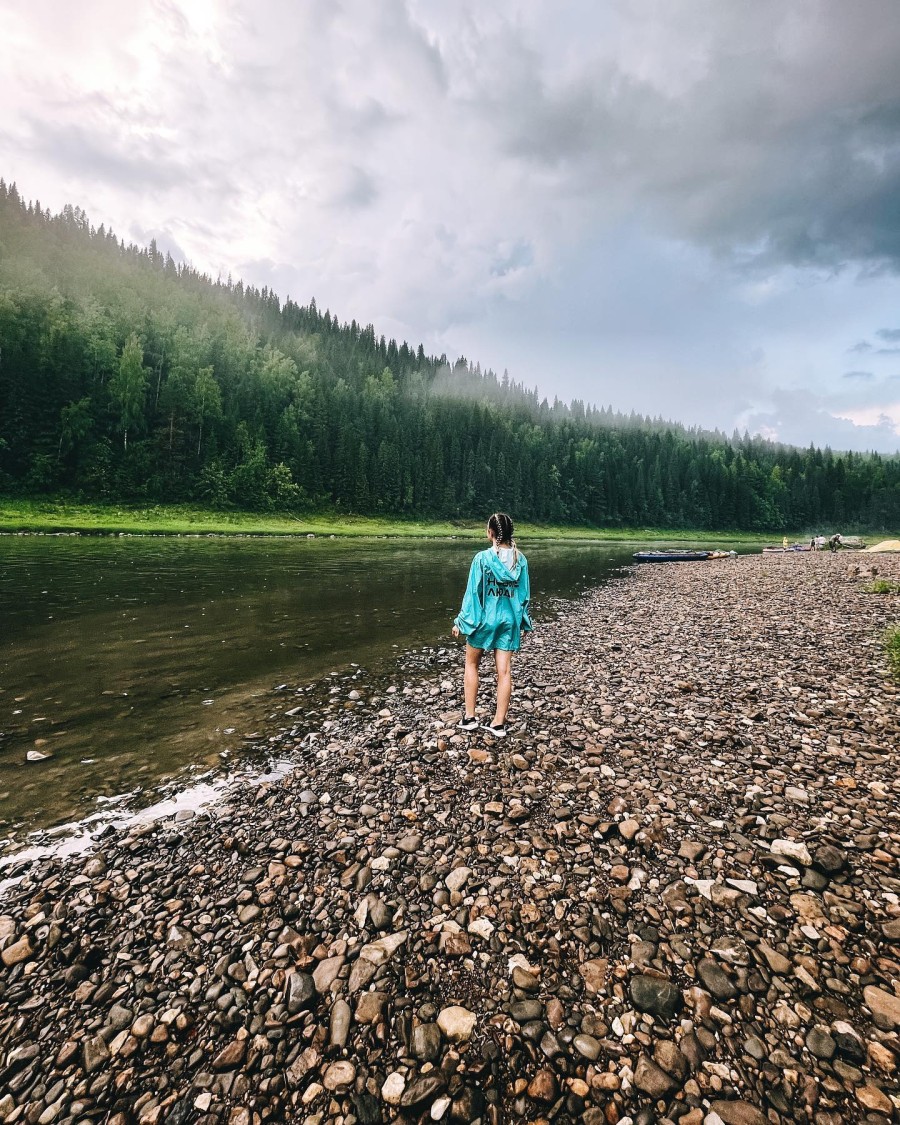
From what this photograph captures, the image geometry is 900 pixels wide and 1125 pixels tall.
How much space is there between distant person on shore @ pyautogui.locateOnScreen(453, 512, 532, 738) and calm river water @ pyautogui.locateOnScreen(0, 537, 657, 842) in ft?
15.6

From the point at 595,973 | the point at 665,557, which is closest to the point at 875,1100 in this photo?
the point at 595,973

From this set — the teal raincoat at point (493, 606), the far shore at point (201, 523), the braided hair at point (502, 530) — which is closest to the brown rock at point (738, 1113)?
the teal raincoat at point (493, 606)

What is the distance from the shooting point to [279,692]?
37.3 feet

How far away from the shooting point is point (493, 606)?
28.2 ft

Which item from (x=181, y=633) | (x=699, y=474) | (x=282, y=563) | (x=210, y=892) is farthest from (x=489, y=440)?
(x=210, y=892)

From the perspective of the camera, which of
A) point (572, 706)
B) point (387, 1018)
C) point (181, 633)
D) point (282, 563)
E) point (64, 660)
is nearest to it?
point (387, 1018)

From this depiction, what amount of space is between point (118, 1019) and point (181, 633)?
14.3 meters

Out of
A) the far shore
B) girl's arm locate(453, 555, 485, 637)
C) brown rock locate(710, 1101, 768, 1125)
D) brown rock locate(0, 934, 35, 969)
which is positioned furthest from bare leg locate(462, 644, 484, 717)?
the far shore

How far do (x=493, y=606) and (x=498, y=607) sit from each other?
91 mm

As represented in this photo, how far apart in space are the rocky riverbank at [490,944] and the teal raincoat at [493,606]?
179 centimetres

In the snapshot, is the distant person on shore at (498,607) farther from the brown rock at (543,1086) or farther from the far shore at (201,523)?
the far shore at (201,523)

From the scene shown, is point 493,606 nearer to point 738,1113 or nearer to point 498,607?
point 498,607

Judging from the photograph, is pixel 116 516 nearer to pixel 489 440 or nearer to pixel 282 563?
pixel 282 563

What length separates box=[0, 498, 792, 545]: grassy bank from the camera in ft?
203
